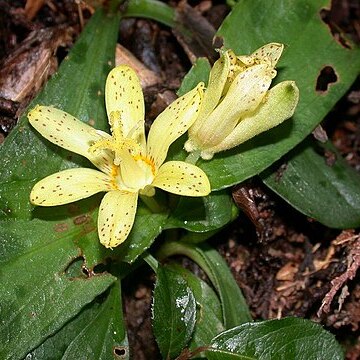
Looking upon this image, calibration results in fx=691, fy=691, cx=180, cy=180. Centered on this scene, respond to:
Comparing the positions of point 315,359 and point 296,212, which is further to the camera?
point 296,212

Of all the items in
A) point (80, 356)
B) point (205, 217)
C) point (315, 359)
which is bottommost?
point (80, 356)

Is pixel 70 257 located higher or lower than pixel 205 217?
lower

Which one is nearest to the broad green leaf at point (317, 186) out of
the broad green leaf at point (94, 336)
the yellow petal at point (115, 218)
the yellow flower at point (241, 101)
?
the yellow flower at point (241, 101)

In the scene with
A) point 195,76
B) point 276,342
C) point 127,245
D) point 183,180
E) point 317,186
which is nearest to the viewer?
point 183,180

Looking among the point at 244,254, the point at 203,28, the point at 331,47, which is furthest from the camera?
the point at 203,28

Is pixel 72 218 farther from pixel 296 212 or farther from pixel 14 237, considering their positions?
pixel 296 212

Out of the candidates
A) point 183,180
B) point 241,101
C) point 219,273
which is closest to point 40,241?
point 183,180

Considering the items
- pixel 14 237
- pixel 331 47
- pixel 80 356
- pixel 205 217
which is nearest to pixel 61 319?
pixel 80 356

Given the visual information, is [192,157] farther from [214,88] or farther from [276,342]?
[276,342]
